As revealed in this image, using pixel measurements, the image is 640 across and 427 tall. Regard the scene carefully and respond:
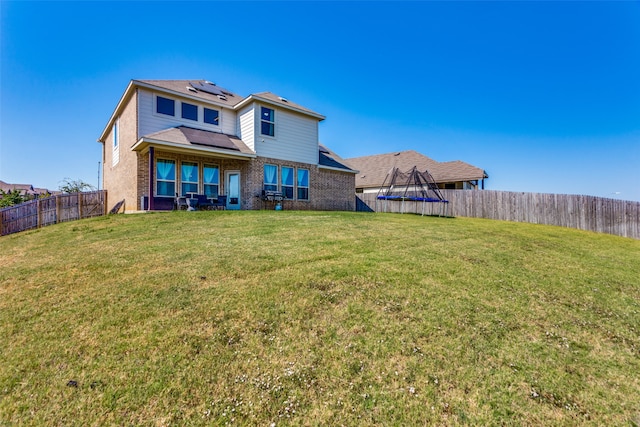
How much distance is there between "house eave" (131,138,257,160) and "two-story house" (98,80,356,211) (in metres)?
0.04

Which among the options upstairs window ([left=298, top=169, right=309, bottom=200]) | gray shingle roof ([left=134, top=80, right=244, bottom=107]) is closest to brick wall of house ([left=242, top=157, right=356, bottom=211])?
upstairs window ([left=298, top=169, right=309, bottom=200])

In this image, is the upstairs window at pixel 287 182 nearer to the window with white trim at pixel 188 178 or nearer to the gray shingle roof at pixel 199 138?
the gray shingle roof at pixel 199 138

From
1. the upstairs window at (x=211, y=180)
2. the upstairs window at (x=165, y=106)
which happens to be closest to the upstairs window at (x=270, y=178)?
the upstairs window at (x=211, y=180)

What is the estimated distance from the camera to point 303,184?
16.9 meters

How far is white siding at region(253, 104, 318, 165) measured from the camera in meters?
15.1

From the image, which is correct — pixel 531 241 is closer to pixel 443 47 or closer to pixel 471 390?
pixel 471 390

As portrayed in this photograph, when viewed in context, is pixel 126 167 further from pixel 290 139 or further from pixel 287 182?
pixel 290 139

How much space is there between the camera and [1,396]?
6.94ft

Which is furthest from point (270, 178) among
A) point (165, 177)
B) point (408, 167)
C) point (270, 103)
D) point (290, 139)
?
point (408, 167)

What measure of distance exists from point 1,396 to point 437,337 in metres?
3.78

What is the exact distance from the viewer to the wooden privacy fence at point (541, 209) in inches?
507

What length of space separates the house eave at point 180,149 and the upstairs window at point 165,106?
2374 millimetres

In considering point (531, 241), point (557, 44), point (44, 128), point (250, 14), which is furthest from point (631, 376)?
point (44, 128)

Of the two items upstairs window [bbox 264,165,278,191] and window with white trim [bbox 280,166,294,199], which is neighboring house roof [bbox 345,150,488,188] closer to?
window with white trim [bbox 280,166,294,199]
